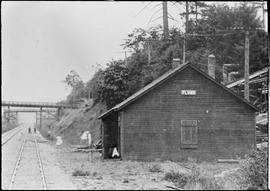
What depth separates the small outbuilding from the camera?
2541 centimetres

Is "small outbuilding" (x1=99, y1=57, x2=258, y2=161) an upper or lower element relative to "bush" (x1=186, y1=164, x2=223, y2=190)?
upper

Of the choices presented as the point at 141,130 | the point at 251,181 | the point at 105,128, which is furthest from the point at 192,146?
the point at 251,181

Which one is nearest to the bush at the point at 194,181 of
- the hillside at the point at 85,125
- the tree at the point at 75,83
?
the hillside at the point at 85,125

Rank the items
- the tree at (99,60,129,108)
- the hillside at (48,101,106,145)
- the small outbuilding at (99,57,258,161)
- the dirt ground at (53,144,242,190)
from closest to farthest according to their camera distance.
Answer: the dirt ground at (53,144,242,190) → the small outbuilding at (99,57,258,161) → the tree at (99,60,129,108) → the hillside at (48,101,106,145)

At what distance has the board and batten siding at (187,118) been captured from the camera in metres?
25.4

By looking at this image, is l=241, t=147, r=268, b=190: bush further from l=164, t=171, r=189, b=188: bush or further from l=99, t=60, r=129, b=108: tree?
l=99, t=60, r=129, b=108: tree

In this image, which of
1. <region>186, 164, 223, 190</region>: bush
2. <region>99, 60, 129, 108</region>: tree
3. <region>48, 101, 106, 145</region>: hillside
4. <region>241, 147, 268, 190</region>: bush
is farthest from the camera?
<region>48, 101, 106, 145</region>: hillside

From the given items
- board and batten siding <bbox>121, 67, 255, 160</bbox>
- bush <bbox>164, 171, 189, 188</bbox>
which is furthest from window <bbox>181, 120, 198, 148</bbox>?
bush <bbox>164, 171, 189, 188</bbox>

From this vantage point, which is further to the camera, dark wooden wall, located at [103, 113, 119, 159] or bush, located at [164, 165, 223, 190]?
dark wooden wall, located at [103, 113, 119, 159]

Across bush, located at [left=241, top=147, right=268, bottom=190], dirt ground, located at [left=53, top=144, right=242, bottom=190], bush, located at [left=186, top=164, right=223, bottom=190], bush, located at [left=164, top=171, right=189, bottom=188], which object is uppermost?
bush, located at [left=241, top=147, right=268, bottom=190]

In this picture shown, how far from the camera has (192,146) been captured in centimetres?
2556

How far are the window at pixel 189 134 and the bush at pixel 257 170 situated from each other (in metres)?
9.81

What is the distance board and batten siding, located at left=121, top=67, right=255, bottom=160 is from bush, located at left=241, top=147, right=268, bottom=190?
32.6ft

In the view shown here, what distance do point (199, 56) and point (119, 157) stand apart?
63.6ft
